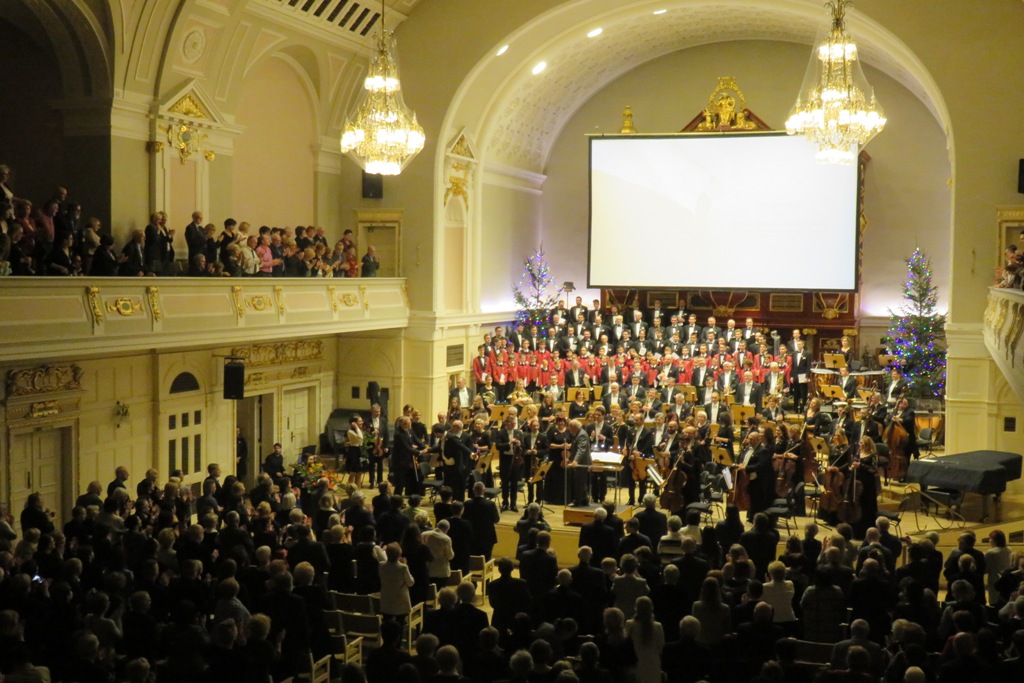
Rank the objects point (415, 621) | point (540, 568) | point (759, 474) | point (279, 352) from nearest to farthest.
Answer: point (540, 568)
point (415, 621)
point (759, 474)
point (279, 352)

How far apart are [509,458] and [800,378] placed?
858cm

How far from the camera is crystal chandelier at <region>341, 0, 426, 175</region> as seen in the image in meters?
14.3

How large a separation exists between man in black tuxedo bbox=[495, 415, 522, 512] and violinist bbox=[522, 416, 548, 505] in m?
0.15

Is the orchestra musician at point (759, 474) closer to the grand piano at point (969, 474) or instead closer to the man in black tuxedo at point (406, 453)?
the grand piano at point (969, 474)

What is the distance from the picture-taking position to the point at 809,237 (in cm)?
2469

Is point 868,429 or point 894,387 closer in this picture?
point 868,429

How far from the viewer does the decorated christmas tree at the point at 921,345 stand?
69.3ft

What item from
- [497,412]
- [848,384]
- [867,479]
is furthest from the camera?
[848,384]

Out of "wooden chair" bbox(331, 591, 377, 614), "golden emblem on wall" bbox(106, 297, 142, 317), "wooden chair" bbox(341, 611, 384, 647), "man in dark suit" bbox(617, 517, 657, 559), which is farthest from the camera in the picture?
"golden emblem on wall" bbox(106, 297, 142, 317)

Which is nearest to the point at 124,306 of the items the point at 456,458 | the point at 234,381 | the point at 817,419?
the point at 234,381

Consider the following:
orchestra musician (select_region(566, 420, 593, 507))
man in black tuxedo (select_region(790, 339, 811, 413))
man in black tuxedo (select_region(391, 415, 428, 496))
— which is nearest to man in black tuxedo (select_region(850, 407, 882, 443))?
orchestra musician (select_region(566, 420, 593, 507))

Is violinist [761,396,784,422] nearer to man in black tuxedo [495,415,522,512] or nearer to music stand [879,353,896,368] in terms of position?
man in black tuxedo [495,415,522,512]

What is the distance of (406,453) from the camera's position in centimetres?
1678

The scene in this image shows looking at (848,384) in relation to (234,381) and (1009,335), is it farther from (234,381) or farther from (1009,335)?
(234,381)
